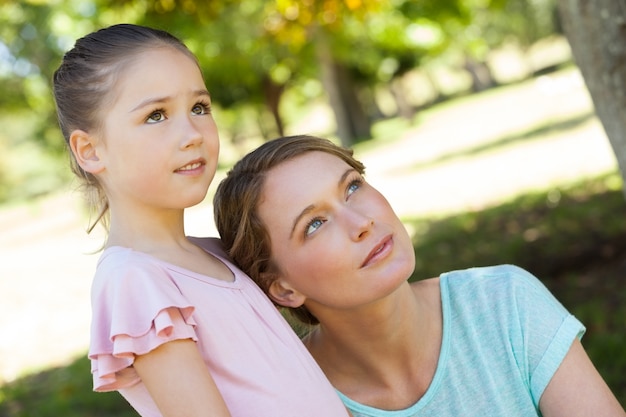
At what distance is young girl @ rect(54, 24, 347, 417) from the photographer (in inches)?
79.6

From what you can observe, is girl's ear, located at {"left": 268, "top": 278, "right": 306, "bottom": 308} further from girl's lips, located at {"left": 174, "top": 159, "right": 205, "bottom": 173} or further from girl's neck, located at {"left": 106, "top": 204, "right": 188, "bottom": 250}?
girl's lips, located at {"left": 174, "top": 159, "right": 205, "bottom": 173}

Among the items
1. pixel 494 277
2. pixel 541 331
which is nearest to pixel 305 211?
pixel 494 277

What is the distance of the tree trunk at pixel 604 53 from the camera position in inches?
190

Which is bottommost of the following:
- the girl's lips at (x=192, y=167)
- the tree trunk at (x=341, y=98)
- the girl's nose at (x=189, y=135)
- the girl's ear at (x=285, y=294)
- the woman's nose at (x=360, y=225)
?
the tree trunk at (x=341, y=98)

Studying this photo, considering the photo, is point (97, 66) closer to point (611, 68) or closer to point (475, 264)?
point (611, 68)

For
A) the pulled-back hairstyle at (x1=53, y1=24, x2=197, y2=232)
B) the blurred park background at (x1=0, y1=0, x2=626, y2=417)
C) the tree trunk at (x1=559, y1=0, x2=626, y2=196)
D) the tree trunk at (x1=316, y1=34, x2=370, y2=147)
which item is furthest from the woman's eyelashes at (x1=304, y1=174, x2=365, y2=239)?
the tree trunk at (x1=316, y1=34, x2=370, y2=147)

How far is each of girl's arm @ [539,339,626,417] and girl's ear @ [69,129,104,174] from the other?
1.41 m

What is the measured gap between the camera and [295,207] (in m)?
2.49

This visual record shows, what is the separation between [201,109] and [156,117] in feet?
0.57

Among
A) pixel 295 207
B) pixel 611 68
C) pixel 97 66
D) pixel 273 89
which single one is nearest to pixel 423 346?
pixel 295 207

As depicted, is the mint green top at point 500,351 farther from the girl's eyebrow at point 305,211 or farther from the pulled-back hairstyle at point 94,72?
the pulled-back hairstyle at point 94,72

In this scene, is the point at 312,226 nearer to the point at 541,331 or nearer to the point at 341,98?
the point at 541,331

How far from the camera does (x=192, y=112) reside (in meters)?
2.33

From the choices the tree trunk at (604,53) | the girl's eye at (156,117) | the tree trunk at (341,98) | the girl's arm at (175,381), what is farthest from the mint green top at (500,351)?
the tree trunk at (341,98)
